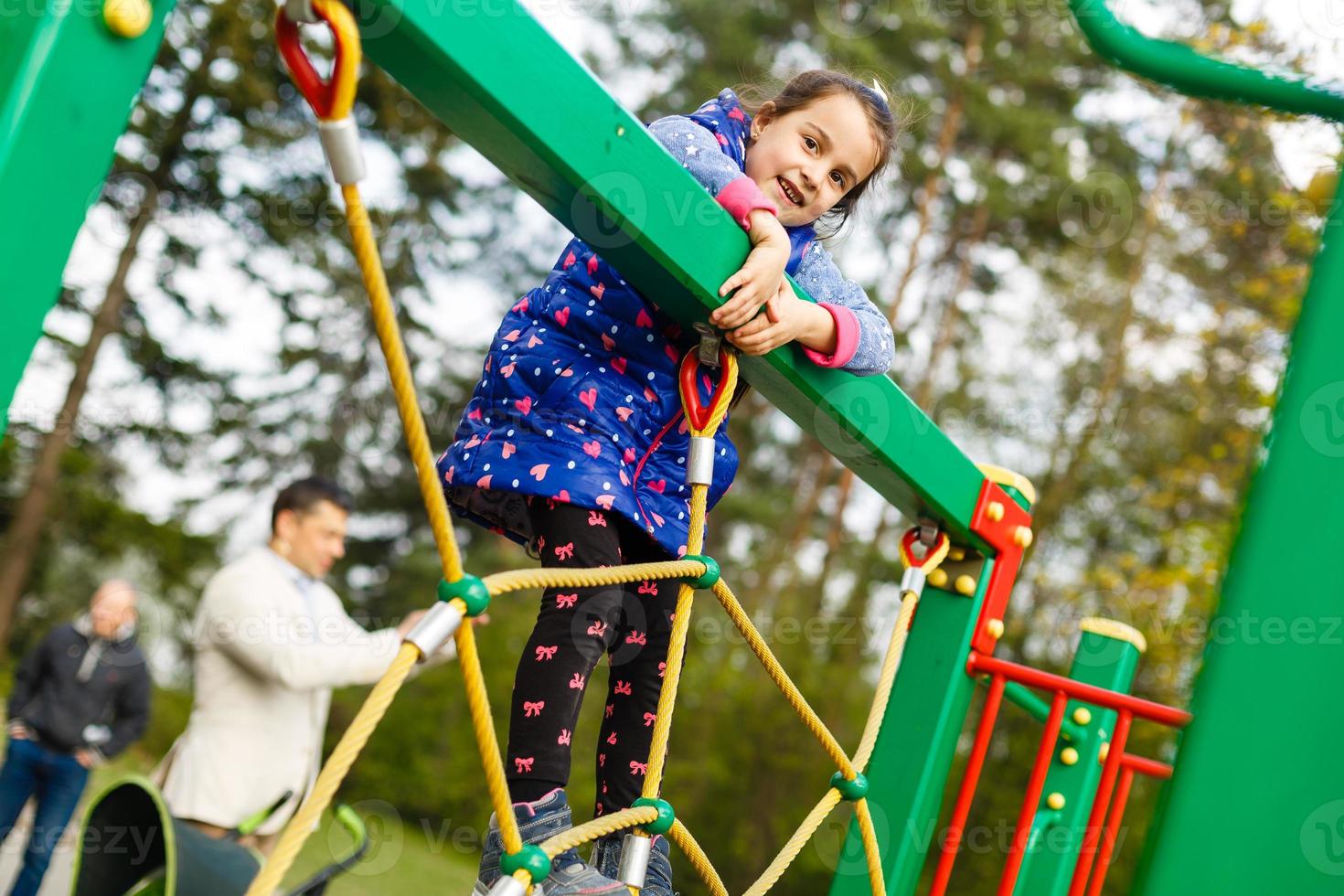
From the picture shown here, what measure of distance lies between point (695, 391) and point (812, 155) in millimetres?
355

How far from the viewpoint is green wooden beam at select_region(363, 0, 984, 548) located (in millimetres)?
929

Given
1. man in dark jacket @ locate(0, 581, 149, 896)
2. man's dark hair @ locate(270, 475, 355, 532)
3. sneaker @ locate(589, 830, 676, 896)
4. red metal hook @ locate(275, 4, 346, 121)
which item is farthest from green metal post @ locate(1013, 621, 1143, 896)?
man in dark jacket @ locate(0, 581, 149, 896)

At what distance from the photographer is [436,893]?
7645 millimetres

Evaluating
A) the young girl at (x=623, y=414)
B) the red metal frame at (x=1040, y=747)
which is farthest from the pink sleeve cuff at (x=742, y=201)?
the red metal frame at (x=1040, y=747)

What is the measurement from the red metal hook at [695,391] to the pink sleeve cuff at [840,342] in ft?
0.38

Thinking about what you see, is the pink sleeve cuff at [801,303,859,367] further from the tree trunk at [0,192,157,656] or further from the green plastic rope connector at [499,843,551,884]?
the tree trunk at [0,192,157,656]

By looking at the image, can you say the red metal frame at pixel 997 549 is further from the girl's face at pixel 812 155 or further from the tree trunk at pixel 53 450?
the tree trunk at pixel 53 450

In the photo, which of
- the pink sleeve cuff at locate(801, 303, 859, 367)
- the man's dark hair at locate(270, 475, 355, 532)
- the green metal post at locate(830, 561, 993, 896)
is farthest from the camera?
the man's dark hair at locate(270, 475, 355, 532)

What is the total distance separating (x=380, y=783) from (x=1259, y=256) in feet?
29.0

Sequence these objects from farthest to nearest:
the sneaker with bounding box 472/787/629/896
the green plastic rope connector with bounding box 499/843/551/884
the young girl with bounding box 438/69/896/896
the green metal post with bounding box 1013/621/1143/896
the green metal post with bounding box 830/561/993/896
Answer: the green metal post with bounding box 1013/621/1143/896, the green metal post with bounding box 830/561/993/896, the young girl with bounding box 438/69/896/896, the sneaker with bounding box 472/787/629/896, the green plastic rope connector with bounding box 499/843/551/884

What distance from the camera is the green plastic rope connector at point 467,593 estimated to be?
943 mm

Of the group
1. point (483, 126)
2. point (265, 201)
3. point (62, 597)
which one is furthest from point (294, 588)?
point (62, 597)

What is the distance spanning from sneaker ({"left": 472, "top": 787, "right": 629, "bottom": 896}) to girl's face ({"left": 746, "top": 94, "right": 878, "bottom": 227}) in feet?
2.36

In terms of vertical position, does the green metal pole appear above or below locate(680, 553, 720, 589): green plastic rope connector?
above
